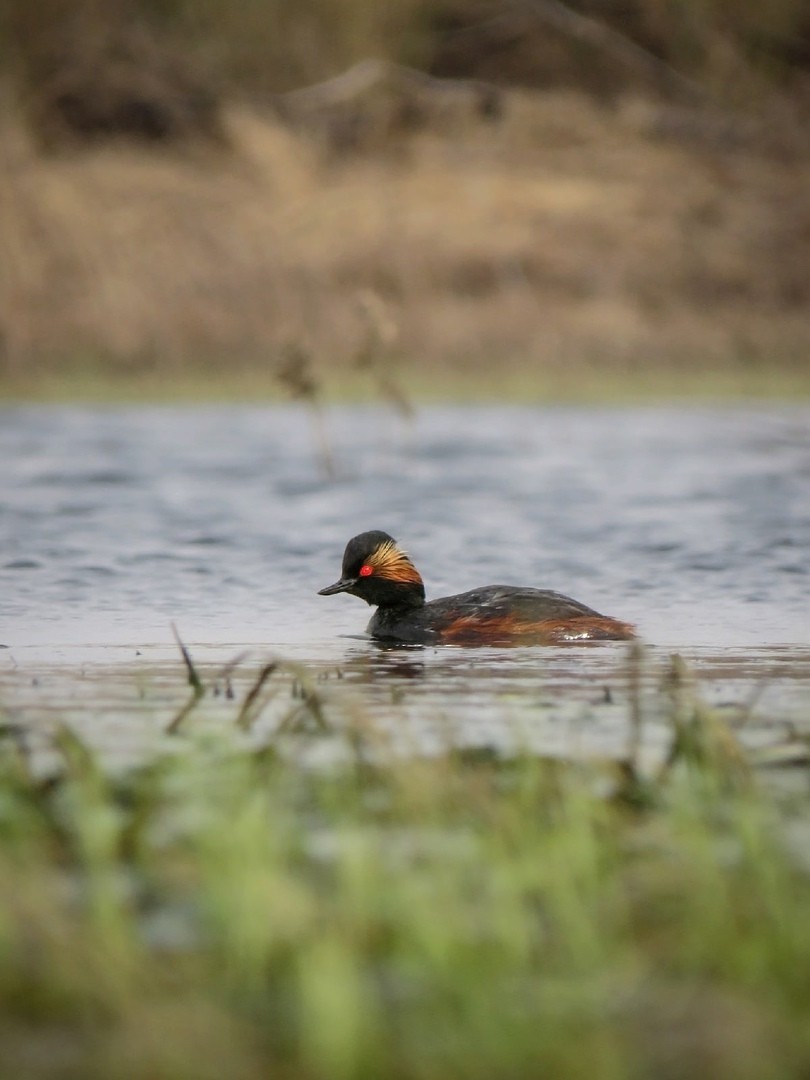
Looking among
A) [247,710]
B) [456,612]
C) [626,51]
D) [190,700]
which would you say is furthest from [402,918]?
[626,51]

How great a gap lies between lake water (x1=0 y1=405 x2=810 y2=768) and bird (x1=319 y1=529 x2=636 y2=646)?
20 centimetres

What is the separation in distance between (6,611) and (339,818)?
5418mm

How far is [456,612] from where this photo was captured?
891 centimetres

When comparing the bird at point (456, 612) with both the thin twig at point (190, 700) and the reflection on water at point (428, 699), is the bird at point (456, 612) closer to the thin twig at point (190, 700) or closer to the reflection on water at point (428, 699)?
the reflection on water at point (428, 699)

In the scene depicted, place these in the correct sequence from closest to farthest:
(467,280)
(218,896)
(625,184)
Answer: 1. (218,896)
2. (467,280)
3. (625,184)

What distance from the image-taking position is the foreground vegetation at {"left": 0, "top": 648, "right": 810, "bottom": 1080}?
131 inches

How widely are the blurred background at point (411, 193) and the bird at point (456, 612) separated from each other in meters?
13.2

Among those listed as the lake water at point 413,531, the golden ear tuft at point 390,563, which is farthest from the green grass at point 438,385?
the golden ear tuft at point 390,563

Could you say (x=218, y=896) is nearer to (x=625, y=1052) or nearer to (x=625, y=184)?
(x=625, y=1052)

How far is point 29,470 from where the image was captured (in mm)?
16797

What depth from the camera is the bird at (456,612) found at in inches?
340

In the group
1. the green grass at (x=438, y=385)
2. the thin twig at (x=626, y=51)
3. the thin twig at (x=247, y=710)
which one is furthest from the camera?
the thin twig at (x=626, y=51)

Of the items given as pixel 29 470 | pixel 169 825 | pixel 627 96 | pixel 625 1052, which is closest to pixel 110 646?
pixel 169 825

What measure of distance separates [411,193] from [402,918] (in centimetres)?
2389
